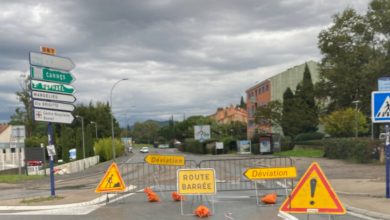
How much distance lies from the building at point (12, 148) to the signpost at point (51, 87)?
1923cm

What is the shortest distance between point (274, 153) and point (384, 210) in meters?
51.6

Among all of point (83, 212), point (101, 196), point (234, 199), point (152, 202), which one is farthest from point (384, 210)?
point (101, 196)

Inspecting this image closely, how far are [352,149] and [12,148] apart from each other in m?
62.5

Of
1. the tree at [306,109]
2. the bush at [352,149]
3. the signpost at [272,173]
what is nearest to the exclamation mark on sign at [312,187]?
the signpost at [272,173]

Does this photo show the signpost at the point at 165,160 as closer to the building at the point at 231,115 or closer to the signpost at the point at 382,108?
the signpost at the point at 382,108

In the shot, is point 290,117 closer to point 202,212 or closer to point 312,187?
point 202,212

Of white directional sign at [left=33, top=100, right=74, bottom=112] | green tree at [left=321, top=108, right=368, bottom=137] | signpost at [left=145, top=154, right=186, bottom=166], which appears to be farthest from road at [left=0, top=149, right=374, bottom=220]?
green tree at [left=321, top=108, right=368, bottom=137]

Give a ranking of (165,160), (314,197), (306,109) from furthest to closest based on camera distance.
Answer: (306,109)
(165,160)
(314,197)

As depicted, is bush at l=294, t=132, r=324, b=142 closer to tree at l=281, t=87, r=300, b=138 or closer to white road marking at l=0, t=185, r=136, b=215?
tree at l=281, t=87, r=300, b=138

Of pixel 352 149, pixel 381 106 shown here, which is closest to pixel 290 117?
pixel 352 149

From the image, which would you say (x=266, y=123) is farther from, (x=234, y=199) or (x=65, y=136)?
(x=234, y=199)

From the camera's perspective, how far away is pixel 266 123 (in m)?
74.4

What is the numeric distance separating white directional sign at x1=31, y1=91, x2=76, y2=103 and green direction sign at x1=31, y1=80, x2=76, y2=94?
0.12m

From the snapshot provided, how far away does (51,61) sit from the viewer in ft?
52.9
